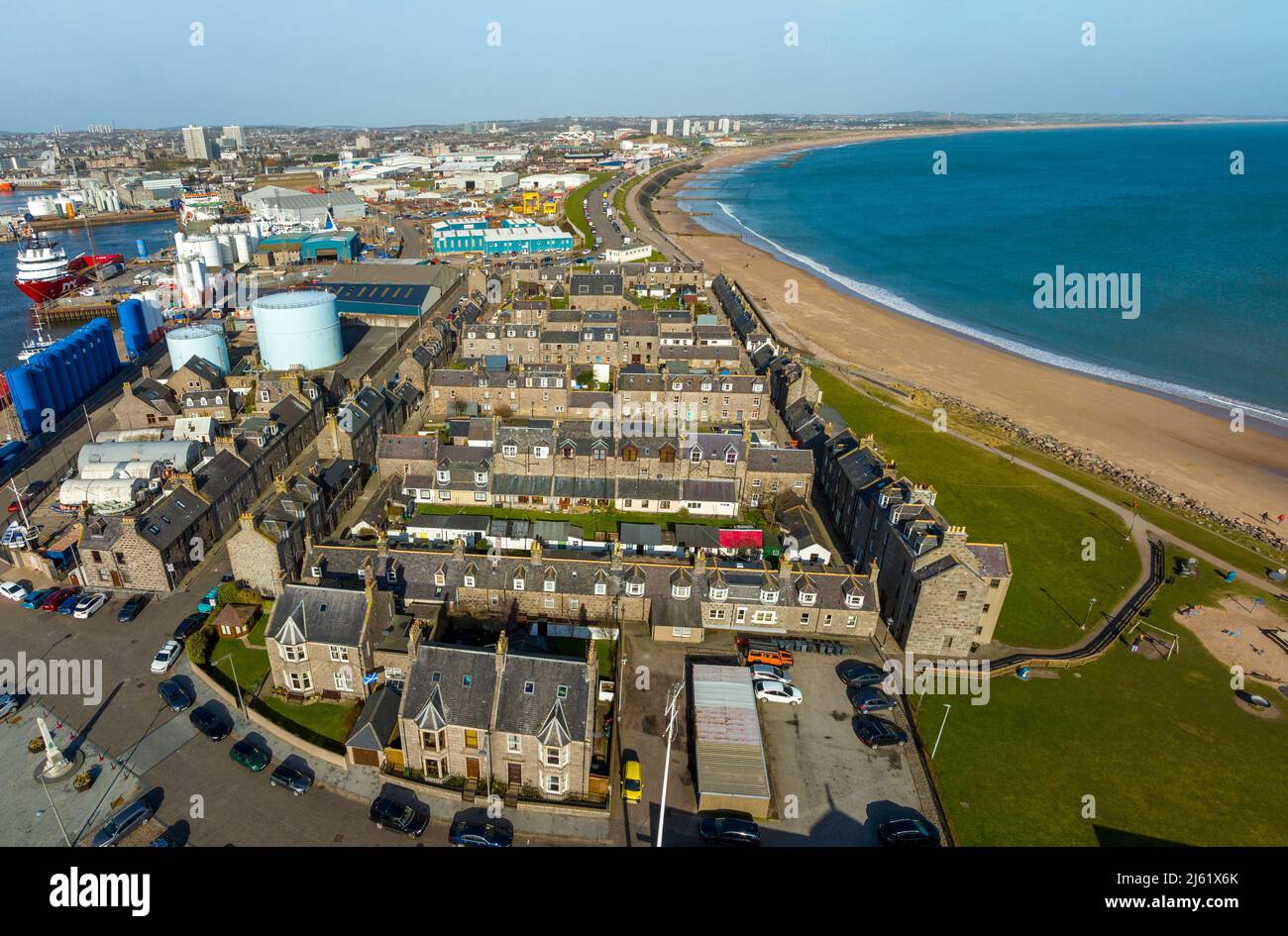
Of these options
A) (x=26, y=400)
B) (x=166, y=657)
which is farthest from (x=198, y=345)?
(x=166, y=657)

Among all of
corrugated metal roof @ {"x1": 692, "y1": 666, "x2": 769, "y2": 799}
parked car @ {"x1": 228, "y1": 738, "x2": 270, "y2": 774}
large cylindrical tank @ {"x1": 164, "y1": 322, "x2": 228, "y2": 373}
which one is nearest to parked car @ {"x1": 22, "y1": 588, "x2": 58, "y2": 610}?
parked car @ {"x1": 228, "y1": 738, "x2": 270, "y2": 774}

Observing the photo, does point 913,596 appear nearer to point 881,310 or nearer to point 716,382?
point 716,382

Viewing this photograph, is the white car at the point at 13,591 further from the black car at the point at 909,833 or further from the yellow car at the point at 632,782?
the black car at the point at 909,833

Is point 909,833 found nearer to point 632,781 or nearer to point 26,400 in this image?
point 632,781

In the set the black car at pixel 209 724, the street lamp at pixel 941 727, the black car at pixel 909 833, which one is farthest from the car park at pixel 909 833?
the black car at pixel 209 724

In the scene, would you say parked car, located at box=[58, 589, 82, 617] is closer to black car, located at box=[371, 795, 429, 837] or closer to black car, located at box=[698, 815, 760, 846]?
black car, located at box=[371, 795, 429, 837]

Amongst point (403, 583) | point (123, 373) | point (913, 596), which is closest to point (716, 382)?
point (913, 596)
